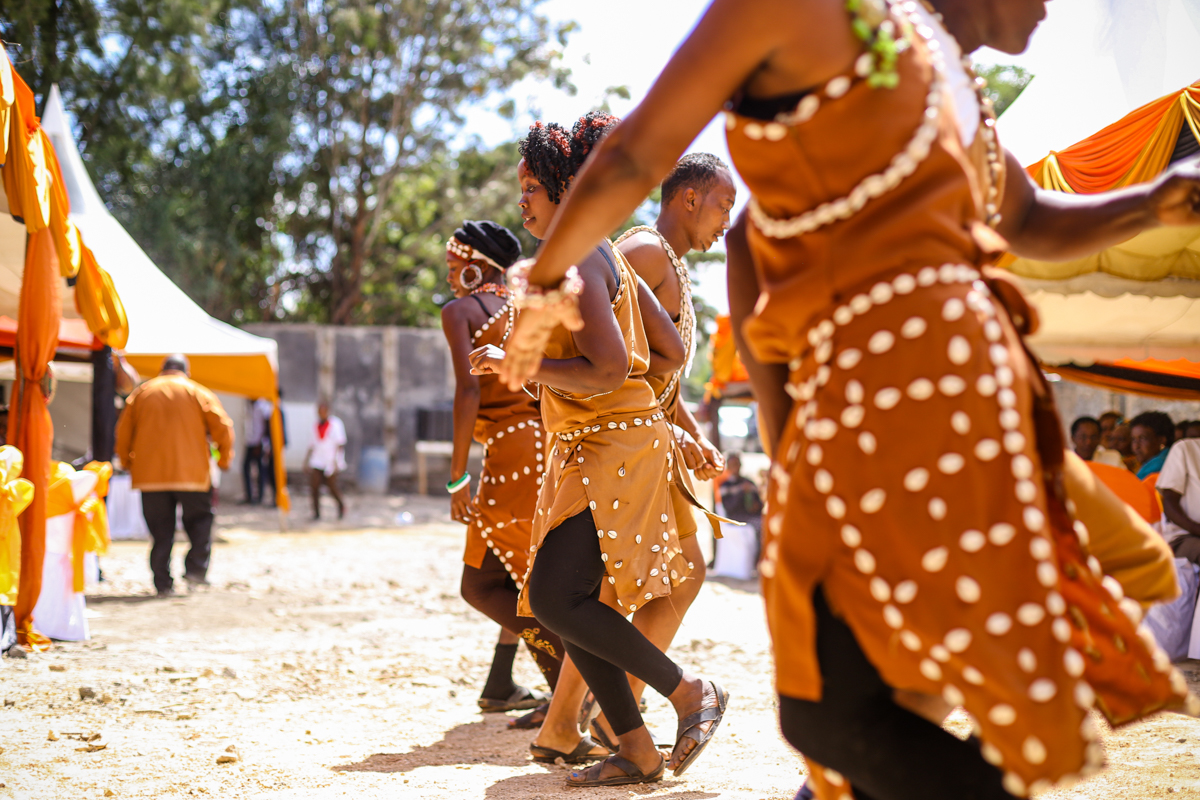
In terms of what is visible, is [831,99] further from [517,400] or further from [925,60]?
[517,400]

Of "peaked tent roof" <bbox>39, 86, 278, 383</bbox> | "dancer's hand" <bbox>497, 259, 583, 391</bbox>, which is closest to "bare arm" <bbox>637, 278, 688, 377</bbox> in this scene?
"dancer's hand" <bbox>497, 259, 583, 391</bbox>

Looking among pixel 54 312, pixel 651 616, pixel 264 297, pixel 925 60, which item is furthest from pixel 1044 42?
pixel 264 297

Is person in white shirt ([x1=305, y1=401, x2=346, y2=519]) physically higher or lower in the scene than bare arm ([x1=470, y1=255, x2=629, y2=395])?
lower

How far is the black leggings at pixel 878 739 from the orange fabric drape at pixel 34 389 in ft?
15.7

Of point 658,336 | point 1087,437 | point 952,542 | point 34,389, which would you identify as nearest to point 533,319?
point 952,542

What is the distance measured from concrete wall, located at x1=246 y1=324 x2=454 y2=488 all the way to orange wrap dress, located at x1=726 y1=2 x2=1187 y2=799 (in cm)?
1766

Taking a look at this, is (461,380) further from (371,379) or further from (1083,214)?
(371,379)

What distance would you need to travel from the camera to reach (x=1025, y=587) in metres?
1.16

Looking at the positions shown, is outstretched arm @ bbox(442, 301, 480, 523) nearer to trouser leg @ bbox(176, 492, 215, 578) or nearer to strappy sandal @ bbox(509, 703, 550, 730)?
strappy sandal @ bbox(509, 703, 550, 730)

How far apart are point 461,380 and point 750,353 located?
2383 millimetres

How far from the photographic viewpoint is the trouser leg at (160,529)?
7.85 metres

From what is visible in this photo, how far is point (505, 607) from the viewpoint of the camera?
393 cm

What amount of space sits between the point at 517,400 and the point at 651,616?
126 centimetres

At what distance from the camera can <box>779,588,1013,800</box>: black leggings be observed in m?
1.28
